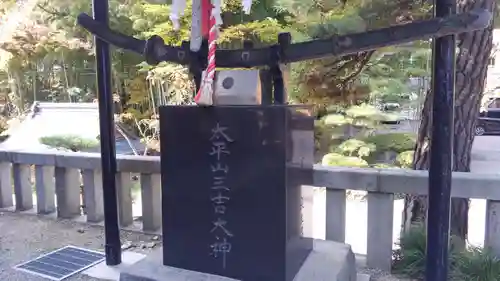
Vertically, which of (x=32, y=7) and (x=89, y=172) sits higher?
(x=32, y=7)

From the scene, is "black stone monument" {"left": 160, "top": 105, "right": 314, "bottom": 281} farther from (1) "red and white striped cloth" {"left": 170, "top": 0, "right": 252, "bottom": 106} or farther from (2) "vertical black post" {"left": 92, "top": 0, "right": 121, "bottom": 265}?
(2) "vertical black post" {"left": 92, "top": 0, "right": 121, "bottom": 265}

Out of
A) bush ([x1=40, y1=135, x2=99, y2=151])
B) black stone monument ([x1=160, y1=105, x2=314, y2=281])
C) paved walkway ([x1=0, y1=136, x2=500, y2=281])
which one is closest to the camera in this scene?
black stone monument ([x1=160, y1=105, x2=314, y2=281])

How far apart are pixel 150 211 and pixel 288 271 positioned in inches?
72.9

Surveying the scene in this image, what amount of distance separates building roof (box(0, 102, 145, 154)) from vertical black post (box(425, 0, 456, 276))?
600 centimetres

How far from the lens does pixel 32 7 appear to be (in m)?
10.3

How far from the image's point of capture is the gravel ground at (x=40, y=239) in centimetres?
322

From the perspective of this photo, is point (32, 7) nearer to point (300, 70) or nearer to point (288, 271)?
point (300, 70)

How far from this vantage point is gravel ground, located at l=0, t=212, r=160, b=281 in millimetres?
3223

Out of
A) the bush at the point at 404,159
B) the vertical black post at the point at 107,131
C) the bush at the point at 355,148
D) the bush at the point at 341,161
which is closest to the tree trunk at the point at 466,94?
the vertical black post at the point at 107,131

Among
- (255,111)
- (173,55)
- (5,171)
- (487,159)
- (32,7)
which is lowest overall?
(487,159)

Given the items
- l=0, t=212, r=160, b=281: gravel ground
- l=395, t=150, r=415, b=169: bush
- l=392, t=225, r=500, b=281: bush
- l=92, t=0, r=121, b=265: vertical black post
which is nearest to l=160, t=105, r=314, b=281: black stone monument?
l=92, t=0, r=121, b=265: vertical black post

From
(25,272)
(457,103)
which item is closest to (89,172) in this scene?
(25,272)

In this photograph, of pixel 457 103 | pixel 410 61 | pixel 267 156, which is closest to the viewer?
pixel 267 156

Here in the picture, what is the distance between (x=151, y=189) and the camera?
3.61 m
